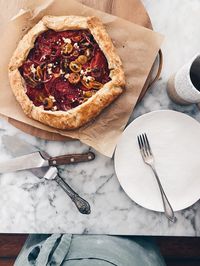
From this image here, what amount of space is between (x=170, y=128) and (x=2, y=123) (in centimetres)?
45

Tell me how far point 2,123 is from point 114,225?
0.41 metres

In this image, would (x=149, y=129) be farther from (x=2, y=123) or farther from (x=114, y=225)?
(x=2, y=123)

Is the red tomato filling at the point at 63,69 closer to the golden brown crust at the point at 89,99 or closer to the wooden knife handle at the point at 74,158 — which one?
the golden brown crust at the point at 89,99

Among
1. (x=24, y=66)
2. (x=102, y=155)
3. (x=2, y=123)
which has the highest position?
(x=24, y=66)

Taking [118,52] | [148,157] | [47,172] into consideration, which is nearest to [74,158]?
[47,172]

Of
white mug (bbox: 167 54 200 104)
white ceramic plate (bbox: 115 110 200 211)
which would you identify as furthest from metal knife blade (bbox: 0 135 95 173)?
white mug (bbox: 167 54 200 104)

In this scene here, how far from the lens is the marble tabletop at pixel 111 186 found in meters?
1.26

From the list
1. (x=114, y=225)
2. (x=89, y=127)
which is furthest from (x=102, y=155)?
(x=114, y=225)

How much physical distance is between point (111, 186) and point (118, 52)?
0.36m

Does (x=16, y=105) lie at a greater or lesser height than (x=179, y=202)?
greater

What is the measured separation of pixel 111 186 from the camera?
127cm

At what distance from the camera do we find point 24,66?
1.23m

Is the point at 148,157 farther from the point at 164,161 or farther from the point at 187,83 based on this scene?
the point at 187,83

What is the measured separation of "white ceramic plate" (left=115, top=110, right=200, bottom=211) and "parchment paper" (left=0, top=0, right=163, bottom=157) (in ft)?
0.15
